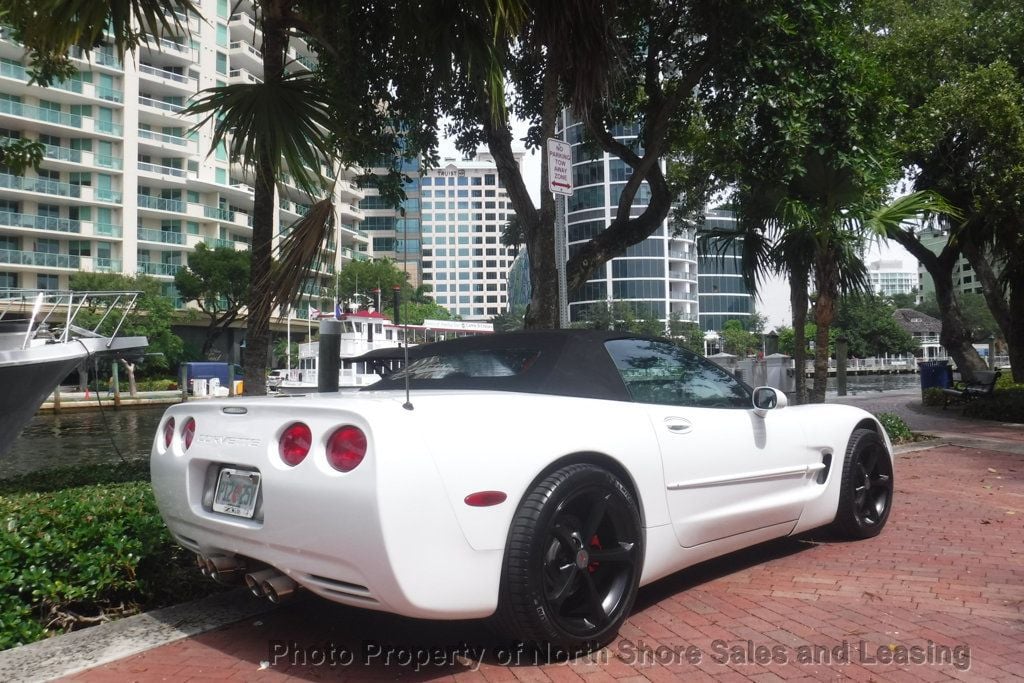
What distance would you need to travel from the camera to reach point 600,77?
542cm

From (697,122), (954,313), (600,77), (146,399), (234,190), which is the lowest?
(146,399)

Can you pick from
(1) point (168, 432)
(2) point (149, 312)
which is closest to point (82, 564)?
(1) point (168, 432)

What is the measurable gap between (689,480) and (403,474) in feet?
4.86

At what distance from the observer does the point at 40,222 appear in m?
45.0

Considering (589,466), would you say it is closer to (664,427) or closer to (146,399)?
(664,427)

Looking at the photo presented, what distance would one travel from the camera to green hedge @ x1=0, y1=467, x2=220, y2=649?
320 cm

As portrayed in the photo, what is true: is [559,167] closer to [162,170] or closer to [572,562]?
[572,562]

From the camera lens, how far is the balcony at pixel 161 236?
49.1 m

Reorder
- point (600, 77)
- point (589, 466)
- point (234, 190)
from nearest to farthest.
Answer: point (589, 466)
point (600, 77)
point (234, 190)

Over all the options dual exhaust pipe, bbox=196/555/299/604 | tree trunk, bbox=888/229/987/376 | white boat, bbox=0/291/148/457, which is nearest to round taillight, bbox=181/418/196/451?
dual exhaust pipe, bbox=196/555/299/604

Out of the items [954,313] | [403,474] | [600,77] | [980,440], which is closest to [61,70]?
[600,77]

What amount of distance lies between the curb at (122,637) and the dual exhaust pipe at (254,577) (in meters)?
0.38

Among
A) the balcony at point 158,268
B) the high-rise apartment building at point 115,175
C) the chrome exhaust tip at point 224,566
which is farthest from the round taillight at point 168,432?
the balcony at point 158,268

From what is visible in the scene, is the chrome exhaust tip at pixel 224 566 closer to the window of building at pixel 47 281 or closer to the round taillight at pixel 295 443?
the round taillight at pixel 295 443
